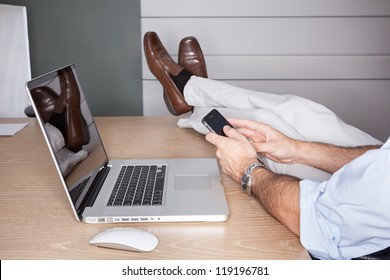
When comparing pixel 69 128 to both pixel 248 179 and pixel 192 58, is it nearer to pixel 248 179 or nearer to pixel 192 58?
pixel 248 179

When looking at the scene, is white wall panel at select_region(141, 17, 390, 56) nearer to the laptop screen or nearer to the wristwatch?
the laptop screen

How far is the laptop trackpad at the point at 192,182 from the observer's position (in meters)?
0.95

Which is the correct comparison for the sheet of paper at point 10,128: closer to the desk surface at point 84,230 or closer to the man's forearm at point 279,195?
the desk surface at point 84,230

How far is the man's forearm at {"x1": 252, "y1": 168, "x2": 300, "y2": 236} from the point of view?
2.57 ft

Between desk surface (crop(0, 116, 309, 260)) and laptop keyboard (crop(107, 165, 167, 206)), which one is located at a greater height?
laptop keyboard (crop(107, 165, 167, 206))

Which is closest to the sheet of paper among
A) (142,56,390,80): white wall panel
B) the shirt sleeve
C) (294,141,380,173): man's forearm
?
(294,141,380,173): man's forearm

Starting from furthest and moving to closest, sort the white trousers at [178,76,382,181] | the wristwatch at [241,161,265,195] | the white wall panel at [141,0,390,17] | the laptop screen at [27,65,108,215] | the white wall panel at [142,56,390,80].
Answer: the white wall panel at [142,56,390,80], the white wall panel at [141,0,390,17], the white trousers at [178,76,382,181], the wristwatch at [241,161,265,195], the laptop screen at [27,65,108,215]

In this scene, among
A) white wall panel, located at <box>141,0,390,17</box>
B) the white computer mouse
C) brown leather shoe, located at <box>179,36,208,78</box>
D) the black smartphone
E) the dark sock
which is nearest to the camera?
the white computer mouse

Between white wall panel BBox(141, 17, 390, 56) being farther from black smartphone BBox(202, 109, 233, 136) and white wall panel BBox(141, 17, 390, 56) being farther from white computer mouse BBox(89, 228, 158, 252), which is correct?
white computer mouse BBox(89, 228, 158, 252)

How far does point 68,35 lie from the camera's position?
2723 millimetres

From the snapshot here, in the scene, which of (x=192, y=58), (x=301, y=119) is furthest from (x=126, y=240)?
(x=192, y=58)

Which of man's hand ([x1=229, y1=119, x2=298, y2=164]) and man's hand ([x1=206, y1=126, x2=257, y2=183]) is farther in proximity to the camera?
man's hand ([x1=229, y1=119, x2=298, y2=164])

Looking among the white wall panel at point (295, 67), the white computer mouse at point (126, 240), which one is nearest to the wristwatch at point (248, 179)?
the white computer mouse at point (126, 240)

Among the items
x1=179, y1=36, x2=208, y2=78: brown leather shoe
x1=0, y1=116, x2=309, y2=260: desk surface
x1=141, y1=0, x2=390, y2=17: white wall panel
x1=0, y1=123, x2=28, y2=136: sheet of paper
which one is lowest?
x1=0, y1=123, x2=28, y2=136: sheet of paper
